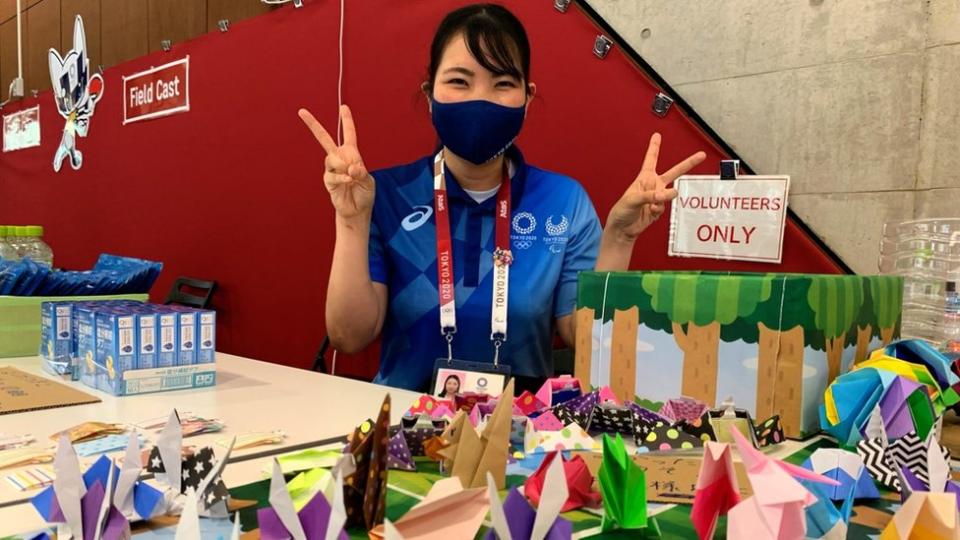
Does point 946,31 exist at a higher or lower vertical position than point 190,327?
higher

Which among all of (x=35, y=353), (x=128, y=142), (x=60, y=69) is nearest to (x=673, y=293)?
(x=35, y=353)

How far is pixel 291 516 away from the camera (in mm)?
526

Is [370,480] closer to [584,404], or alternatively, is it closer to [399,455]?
[399,455]

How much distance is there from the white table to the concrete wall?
1.37m

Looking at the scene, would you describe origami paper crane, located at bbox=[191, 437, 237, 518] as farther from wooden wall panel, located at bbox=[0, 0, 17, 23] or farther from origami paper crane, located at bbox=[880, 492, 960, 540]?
wooden wall panel, located at bbox=[0, 0, 17, 23]

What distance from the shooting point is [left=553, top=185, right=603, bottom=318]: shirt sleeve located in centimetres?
177

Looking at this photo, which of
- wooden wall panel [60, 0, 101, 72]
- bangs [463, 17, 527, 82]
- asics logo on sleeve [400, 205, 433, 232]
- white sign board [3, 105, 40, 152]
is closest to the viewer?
bangs [463, 17, 527, 82]

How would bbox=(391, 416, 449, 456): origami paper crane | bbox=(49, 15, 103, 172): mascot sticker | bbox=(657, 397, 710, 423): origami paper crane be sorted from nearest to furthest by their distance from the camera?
bbox=(391, 416, 449, 456): origami paper crane
bbox=(657, 397, 710, 423): origami paper crane
bbox=(49, 15, 103, 172): mascot sticker

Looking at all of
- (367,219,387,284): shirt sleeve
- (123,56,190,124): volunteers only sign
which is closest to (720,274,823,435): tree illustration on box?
(367,219,387,284): shirt sleeve

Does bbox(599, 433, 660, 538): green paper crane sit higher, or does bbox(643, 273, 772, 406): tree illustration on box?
bbox(643, 273, 772, 406): tree illustration on box

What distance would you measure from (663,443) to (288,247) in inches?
126

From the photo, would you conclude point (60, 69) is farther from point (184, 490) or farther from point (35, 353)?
point (184, 490)

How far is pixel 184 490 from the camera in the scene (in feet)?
2.26

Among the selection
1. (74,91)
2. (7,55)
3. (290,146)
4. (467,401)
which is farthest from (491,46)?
(7,55)
